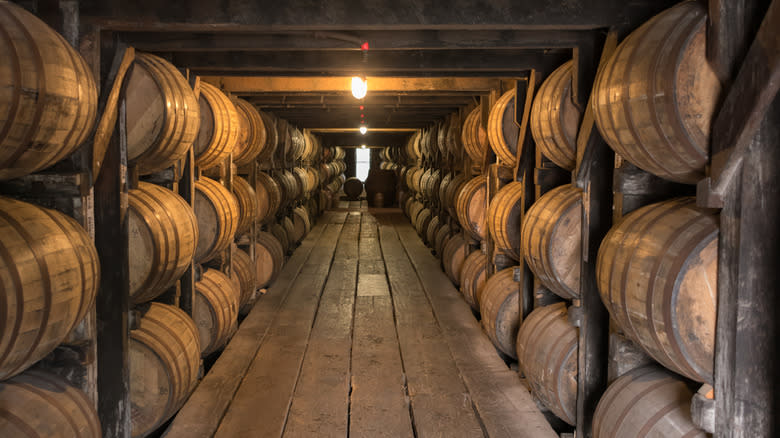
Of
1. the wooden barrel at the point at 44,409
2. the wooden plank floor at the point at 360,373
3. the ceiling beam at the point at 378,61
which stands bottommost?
the wooden plank floor at the point at 360,373

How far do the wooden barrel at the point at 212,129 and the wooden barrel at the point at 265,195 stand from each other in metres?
2.40

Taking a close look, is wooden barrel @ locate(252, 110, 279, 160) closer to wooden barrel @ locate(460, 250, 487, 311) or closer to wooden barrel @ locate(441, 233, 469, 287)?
wooden barrel @ locate(441, 233, 469, 287)

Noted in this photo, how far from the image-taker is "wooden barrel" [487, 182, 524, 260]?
5.05 meters

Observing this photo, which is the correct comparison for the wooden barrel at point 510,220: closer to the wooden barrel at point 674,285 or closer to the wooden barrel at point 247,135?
the wooden barrel at point 674,285

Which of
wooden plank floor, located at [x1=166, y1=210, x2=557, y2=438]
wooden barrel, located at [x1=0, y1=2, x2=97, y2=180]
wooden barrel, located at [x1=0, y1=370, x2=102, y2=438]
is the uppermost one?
wooden barrel, located at [x1=0, y1=2, x2=97, y2=180]

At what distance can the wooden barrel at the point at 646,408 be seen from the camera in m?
2.35

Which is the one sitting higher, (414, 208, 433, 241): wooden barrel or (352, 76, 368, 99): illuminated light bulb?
(352, 76, 368, 99): illuminated light bulb

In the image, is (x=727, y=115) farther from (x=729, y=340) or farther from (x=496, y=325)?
(x=496, y=325)

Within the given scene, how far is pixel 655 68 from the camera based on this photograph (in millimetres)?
2258

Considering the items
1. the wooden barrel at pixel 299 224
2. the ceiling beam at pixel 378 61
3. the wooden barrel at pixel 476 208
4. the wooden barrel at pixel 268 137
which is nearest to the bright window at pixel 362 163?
the wooden barrel at pixel 299 224

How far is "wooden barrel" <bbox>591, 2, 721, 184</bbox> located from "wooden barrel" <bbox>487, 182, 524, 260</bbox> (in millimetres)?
2463

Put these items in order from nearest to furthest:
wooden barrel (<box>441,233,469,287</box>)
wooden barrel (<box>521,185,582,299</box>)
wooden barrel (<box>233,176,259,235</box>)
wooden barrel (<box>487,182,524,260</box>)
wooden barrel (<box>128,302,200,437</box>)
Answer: wooden barrel (<box>521,185,582,299</box>) → wooden barrel (<box>128,302,200,437</box>) → wooden barrel (<box>487,182,524,260</box>) → wooden barrel (<box>233,176,259,235</box>) → wooden barrel (<box>441,233,469,287</box>)

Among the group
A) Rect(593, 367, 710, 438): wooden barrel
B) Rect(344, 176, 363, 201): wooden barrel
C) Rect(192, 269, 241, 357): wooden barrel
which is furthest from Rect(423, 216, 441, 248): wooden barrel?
Rect(344, 176, 363, 201): wooden barrel

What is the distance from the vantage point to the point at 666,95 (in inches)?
86.1
